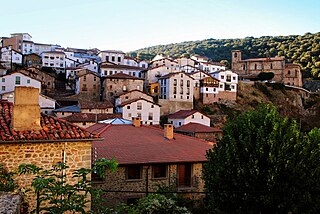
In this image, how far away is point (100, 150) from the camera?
18531mm

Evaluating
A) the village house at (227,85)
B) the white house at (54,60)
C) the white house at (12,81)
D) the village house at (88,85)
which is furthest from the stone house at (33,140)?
the white house at (54,60)

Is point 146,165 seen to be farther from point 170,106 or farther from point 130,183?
point 170,106

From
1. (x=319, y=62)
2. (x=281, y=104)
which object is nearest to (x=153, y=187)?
(x=281, y=104)

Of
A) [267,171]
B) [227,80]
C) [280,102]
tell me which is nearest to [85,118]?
[267,171]

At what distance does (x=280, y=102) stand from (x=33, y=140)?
250 ft

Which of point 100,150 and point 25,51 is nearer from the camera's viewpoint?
point 100,150

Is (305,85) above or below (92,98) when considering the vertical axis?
above

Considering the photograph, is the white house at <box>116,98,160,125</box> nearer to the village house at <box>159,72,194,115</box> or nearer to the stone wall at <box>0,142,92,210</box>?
the village house at <box>159,72,194,115</box>

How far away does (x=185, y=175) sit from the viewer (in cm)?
1967

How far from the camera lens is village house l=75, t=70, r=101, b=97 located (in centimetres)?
6100

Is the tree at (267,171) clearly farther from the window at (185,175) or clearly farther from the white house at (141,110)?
the white house at (141,110)

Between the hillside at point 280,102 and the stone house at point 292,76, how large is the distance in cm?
567

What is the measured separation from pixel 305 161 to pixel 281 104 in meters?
70.0

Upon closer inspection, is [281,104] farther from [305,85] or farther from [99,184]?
[99,184]
